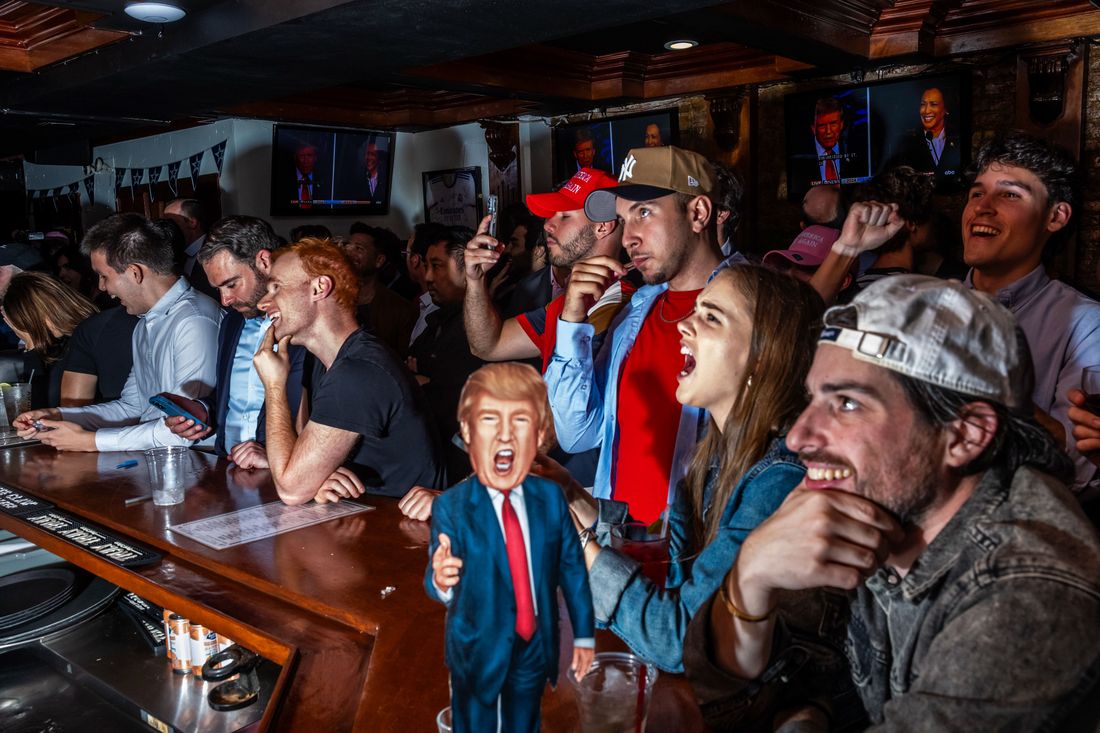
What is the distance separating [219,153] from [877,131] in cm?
519

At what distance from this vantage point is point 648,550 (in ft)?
4.34

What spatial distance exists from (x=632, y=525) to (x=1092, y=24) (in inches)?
193

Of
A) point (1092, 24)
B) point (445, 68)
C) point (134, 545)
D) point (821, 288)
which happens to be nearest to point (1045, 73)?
point (1092, 24)

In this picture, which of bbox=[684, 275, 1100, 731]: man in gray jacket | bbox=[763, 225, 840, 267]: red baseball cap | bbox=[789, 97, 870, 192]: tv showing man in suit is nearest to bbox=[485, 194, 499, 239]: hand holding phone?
bbox=[684, 275, 1100, 731]: man in gray jacket

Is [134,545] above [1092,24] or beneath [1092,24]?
beneath

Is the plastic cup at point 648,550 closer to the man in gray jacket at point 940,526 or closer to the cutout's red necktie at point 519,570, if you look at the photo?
the man in gray jacket at point 940,526

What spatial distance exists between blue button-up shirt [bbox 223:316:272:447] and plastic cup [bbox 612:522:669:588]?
1.78 metres

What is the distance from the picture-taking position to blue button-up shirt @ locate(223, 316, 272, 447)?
281 centimetres

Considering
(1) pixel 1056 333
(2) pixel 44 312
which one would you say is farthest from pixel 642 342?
(2) pixel 44 312

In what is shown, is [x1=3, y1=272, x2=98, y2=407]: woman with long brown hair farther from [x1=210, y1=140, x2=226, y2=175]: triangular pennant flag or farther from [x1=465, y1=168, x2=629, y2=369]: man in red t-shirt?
[x1=210, y1=140, x2=226, y2=175]: triangular pennant flag

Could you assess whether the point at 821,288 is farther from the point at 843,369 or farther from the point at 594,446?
the point at 843,369

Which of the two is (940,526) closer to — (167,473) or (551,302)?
(551,302)

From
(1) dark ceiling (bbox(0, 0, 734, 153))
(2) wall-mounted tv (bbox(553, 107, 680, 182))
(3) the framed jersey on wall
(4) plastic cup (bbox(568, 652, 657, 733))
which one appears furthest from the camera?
(3) the framed jersey on wall

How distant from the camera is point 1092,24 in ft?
15.6
